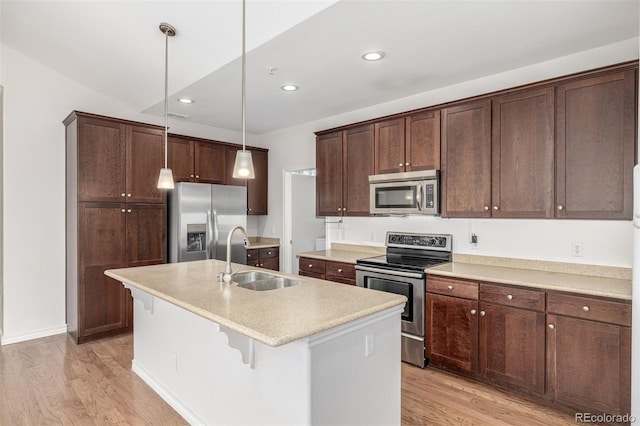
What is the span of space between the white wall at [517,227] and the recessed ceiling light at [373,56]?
105 centimetres

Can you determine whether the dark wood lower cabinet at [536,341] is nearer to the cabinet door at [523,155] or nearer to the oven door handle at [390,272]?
the oven door handle at [390,272]

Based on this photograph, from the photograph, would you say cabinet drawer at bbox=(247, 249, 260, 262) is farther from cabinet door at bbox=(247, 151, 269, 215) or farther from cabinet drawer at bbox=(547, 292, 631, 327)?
cabinet drawer at bbox=(547, 292, 631, 327)

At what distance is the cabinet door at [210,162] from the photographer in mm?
4902

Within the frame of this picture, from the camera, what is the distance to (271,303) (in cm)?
188

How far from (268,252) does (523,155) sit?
11.9ft

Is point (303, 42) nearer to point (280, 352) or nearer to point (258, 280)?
point (258, 280)

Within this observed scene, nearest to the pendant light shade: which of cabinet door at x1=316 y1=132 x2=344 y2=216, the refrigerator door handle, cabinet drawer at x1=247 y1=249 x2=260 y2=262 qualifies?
cabinet door at x1=316 y1=132 x2=344 y2=216

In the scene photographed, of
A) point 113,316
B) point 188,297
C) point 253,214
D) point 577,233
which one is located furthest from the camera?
point 253,214

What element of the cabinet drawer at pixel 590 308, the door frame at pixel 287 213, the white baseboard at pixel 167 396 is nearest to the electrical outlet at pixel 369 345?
the white baseboard at pixel 167 396

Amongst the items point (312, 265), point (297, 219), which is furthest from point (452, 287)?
point (297, 219)

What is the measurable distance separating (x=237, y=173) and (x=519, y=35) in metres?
2.20

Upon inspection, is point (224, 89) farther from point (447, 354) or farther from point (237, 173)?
point (447, 354)

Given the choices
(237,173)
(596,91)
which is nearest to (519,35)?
(596,91)

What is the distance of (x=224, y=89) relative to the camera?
3727 millimetres
